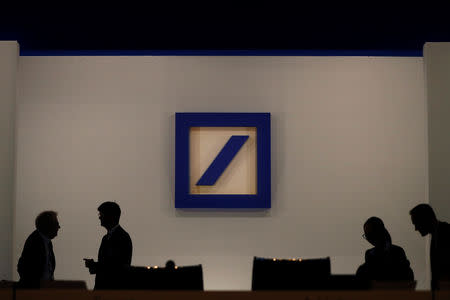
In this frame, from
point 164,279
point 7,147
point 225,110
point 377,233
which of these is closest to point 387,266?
point 377,233

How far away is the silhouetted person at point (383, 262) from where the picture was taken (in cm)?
396

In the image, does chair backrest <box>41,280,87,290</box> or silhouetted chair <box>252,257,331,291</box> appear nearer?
chair backrest <box>41,280,87,290</box>

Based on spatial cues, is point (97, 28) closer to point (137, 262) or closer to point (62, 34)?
point (62, 34)

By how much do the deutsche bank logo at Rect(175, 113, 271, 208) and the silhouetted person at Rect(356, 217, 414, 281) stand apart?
240 centimetres

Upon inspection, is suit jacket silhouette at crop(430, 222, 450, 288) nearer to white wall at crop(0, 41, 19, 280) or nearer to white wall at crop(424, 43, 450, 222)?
white wall at crop(424, 43, 450, 222)

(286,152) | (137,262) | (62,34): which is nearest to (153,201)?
(137,262)

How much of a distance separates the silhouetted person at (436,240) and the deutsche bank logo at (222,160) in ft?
8.68

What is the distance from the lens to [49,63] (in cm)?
666

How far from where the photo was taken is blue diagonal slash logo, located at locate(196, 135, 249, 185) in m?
6.45

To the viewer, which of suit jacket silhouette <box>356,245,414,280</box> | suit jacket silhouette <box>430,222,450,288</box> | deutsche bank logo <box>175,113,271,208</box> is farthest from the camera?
deutsche bank logo <box>175,113,271,208</box>

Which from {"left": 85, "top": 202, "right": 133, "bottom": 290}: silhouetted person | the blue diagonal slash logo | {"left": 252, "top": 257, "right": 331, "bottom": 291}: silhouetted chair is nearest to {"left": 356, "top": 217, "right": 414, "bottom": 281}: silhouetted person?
{"left": 252, "top": 257, "right": 331, "bottom": 291}: silhouetted chair

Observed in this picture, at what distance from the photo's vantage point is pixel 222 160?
6445 mm

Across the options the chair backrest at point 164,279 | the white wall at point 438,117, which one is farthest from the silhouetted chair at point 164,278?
the white wall at point 438,117

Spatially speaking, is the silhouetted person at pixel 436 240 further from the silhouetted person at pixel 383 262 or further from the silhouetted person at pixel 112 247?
the silhouetted person at pixel 112 247
